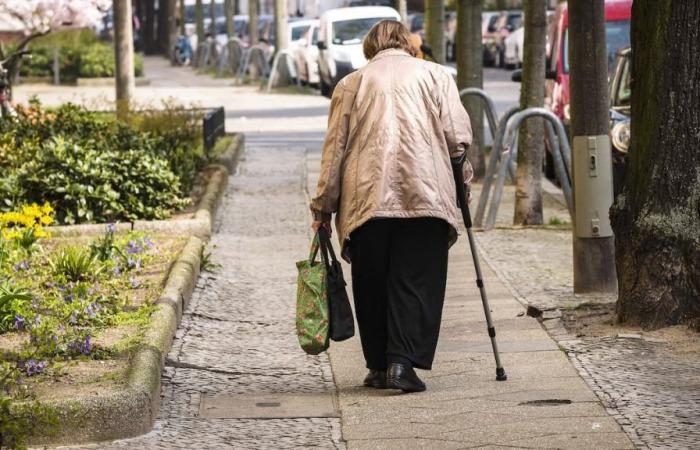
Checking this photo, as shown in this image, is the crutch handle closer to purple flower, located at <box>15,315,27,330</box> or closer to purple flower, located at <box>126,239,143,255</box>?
purple flower, located at <box>15,315,27,330</box>

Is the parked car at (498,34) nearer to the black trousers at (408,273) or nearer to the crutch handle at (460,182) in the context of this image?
the crutch handle at (460,182)

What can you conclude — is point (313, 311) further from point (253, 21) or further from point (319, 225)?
point (253, 21)

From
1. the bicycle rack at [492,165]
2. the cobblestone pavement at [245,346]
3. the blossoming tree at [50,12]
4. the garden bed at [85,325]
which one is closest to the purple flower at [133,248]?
the garden bed at [85,325]

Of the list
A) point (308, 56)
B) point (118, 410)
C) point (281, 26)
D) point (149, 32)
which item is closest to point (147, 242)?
point (118, 410)

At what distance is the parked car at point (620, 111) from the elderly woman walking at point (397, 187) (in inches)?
243

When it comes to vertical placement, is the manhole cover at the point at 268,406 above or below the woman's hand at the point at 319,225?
below

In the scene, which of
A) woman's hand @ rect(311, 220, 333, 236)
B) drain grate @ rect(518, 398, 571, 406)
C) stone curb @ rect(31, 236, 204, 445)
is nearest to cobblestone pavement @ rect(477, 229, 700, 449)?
drain grate @ rect(518, 398, 571, 406)

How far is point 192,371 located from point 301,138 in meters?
15.2

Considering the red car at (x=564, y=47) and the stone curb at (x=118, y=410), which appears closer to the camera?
the stone curb at (x=118, y=410)

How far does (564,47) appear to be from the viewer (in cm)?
1847

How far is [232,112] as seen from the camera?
29750 mm

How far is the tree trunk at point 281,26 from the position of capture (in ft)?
131

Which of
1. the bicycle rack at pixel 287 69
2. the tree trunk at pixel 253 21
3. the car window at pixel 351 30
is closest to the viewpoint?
the car window at pixel 351 30

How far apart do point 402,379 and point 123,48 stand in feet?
41.2
